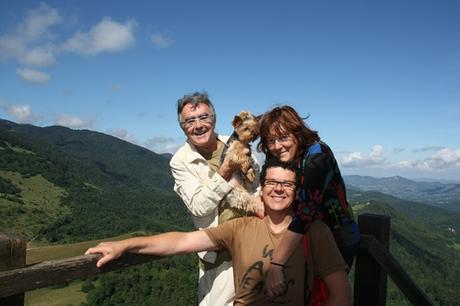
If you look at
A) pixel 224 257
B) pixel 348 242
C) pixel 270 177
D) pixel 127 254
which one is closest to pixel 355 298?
pixel 348 242

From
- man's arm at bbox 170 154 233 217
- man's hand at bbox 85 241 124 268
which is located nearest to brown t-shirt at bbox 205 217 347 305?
man's arm at bbox 170 154 233 217

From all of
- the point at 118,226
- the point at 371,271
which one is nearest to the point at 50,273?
the point at 371,271

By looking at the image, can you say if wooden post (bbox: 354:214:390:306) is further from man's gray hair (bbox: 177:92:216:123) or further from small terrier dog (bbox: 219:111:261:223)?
man's gray hair (bbox: 177:92:216:123)

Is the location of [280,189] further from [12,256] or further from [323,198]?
[12,256]

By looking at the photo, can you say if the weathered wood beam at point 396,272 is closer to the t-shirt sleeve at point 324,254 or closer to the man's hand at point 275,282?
the t-shirt sleeve at point 324,254

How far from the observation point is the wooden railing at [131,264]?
1.95 meters

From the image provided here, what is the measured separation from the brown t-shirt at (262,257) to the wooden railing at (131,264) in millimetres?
554

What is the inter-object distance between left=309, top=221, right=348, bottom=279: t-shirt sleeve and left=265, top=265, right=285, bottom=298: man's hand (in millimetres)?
225

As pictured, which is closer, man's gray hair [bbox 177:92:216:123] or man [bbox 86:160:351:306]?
man [bbox 86:160:351:306]

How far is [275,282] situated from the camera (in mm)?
2477

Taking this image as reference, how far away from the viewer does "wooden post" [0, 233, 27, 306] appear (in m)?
1.93

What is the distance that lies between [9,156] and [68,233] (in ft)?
214

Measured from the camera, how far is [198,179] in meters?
→ 3.15

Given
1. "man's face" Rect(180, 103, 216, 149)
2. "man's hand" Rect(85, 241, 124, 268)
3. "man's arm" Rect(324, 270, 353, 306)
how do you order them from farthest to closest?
1. "man's face" Rect(180, 103, 216, 149)
2. "man's arm" Rect(324, 270, 353, 306)
3. "man's hand" Rect(85, 241, 124, 268)
